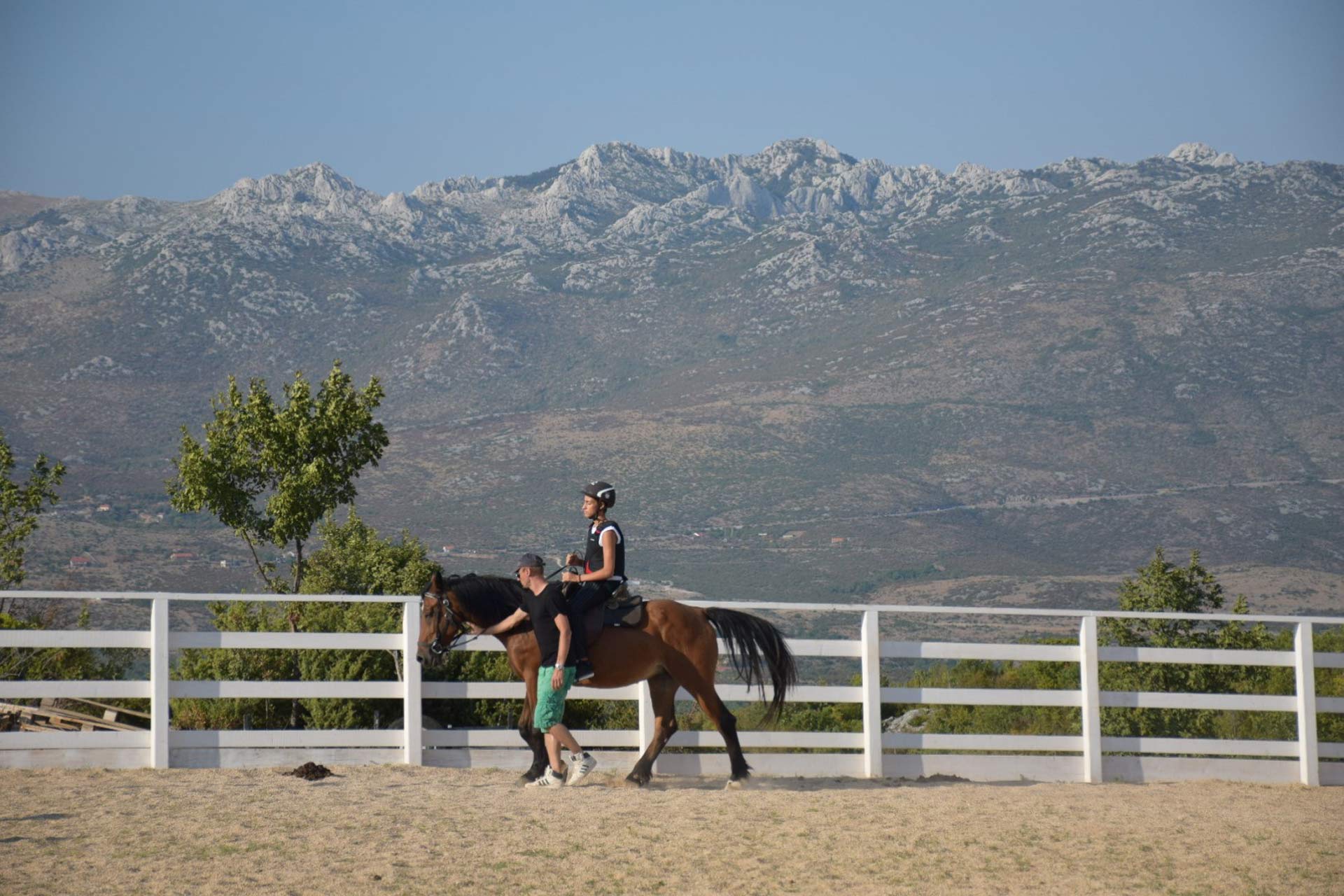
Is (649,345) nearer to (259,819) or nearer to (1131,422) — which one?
(1131,422)

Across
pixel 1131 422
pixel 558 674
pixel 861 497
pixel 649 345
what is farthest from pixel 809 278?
pixel 558 674

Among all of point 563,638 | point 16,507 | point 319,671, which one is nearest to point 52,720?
point 319,671

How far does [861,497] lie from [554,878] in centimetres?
11728

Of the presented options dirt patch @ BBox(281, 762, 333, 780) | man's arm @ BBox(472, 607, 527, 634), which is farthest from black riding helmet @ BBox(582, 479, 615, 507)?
dirt patch @ BBox(281, 762, 333, 780)

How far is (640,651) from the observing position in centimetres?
1023

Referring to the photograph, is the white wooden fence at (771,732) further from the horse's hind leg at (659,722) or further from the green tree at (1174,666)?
the green tree at (1174,666)

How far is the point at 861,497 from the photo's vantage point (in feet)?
406

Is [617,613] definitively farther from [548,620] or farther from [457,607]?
[457,607]

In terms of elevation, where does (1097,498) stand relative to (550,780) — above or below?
above

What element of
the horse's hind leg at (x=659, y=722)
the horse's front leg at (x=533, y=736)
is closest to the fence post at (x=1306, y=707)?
the horse's hind leg at (x=659, y=722)

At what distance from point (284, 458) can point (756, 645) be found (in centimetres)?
1512

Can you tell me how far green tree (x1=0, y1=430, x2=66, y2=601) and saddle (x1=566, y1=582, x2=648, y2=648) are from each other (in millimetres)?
14762

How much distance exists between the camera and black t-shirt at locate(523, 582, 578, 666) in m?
9.97

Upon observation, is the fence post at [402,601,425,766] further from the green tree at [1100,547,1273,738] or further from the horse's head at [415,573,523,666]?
the green tree at [1100,547,1273,738]
